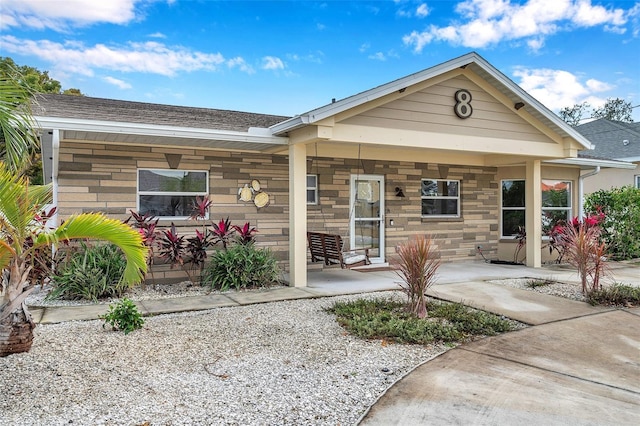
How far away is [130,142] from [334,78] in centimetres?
1586

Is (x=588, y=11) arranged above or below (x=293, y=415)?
above

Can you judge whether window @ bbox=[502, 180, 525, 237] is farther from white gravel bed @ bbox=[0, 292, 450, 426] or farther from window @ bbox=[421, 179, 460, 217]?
white gravel bed @ bbox=[0, 292, 450, 426]

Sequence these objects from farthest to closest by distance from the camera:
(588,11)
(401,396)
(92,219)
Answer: (588,11) → (92,219) → (401,396)

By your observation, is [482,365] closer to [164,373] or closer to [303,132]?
[164,373]

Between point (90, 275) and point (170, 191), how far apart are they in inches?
85.5

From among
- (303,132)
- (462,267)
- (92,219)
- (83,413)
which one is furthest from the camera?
(462,267)

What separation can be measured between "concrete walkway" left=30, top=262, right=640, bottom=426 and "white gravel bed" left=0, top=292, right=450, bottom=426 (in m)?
0.34

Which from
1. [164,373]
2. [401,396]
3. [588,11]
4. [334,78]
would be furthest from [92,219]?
[588,11]

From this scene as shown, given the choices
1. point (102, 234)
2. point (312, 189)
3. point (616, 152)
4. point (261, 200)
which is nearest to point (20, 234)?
point (102, 234)

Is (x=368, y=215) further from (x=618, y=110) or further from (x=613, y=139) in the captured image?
(x=618, y=110)

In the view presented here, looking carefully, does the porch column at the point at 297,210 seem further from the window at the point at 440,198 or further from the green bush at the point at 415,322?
the window at the point at 440,198

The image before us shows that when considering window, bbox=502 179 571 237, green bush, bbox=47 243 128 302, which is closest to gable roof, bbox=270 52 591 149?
window, bbox=502 179 571 237

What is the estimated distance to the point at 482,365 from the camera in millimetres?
4238

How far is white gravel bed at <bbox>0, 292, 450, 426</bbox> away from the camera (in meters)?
3.21
